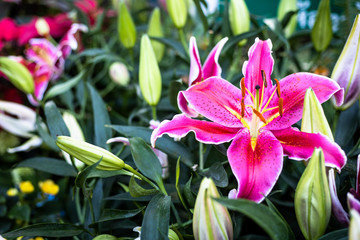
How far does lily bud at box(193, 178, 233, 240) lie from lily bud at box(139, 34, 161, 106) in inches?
7.2

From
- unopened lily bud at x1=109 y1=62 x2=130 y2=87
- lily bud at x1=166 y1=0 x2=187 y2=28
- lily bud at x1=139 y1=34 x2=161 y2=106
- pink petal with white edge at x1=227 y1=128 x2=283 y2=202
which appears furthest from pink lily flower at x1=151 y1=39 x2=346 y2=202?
unopened lily bud at x1=109 y1=62 x2=130 y2=87

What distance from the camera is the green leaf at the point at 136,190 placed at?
0.31 metres

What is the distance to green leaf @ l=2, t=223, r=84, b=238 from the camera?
326 mm

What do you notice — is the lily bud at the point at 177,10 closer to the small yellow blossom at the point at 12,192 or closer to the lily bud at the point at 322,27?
the lily bud at the point at 322,27

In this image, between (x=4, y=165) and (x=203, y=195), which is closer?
(x=203, y=195)

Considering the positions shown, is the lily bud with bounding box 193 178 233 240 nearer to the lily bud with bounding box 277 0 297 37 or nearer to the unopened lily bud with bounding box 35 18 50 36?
the lily bud with bounding box 277 0 297 37

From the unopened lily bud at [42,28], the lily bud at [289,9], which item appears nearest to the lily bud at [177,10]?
the lily bud at [289,9]

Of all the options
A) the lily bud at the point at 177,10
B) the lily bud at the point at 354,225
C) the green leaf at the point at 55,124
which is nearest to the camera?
the lily bud at the point at 354,225

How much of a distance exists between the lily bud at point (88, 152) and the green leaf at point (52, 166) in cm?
12

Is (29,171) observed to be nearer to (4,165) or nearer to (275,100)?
(4,165)

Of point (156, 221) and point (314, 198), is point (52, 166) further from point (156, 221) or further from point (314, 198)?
point (314, 198)

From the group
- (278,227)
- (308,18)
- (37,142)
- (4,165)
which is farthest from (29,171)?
(308,18)

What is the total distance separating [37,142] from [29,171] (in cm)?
5

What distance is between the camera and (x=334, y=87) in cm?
30
